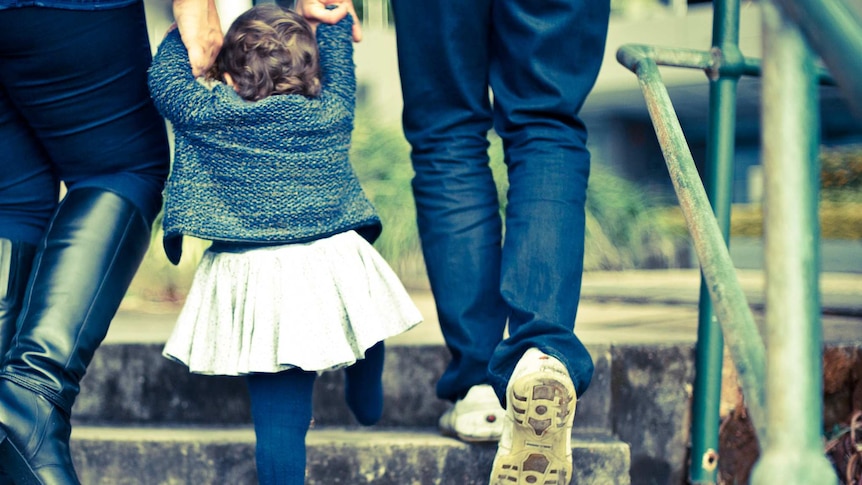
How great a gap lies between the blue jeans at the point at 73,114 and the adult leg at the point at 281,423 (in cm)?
38

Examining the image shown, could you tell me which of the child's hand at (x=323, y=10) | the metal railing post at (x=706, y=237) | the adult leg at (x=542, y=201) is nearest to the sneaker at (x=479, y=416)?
the adult leg at (x=542, y=201)

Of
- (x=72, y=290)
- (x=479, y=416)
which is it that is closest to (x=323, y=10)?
(x=72, y=290)

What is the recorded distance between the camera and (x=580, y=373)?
1.40m

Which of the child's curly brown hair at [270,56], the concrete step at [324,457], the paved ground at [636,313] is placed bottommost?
the concrete step at [324,457]

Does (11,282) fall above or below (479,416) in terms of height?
above

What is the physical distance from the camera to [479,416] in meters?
1.60

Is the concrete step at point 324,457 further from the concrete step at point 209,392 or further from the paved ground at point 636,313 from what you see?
the paved ground at point 636,313

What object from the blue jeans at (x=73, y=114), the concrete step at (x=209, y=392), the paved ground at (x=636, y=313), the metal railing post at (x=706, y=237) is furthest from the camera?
the paved ground at (x=636, y=313)

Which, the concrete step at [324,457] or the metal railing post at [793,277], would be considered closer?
the metal railing post at [793,277]

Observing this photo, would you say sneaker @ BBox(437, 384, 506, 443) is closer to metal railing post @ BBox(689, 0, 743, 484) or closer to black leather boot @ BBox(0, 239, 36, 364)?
metal railing post @ BBox(689, 0, 743, 484)

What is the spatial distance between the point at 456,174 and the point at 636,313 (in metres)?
1.19

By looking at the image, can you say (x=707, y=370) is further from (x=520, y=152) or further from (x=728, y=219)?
(x=520, y=152)

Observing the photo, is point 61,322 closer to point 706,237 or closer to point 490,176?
point 490,176

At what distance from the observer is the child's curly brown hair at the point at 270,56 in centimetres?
156
